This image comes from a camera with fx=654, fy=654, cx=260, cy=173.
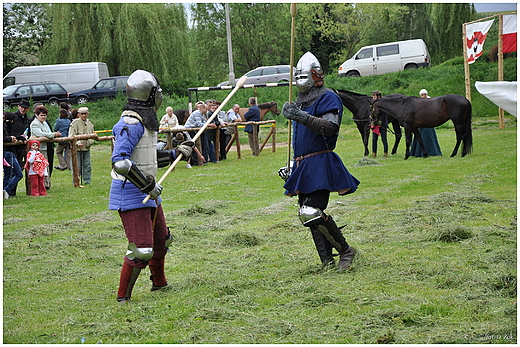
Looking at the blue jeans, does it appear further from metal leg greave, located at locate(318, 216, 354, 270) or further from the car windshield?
the car windshield

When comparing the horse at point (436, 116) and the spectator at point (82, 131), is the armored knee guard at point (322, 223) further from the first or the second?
the horse at point (436, 116)

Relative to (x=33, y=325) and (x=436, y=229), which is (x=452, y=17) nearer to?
(x=436, y=229)

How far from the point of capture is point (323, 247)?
583cm

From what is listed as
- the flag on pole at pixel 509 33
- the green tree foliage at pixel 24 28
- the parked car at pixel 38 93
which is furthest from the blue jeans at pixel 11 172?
the green tree foliage at pixel 24 28

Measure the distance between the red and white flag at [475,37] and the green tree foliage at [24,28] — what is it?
26215mm

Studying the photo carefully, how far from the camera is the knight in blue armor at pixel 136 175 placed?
485 centimetres

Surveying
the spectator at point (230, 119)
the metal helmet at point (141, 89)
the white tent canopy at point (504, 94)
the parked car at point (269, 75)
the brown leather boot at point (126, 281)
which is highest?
the parked car at point (269, 75)

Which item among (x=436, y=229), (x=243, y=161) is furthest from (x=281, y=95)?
(x=436, y=229)

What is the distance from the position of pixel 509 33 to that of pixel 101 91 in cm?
1763

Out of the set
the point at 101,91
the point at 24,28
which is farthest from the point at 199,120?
the point at 24,28

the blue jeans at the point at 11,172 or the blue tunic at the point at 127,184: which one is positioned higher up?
the blue tunic at the point at 127,184

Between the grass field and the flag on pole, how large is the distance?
10700 mm

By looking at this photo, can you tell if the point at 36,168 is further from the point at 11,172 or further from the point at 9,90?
the point at 9,90

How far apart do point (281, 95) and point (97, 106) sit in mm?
8491
